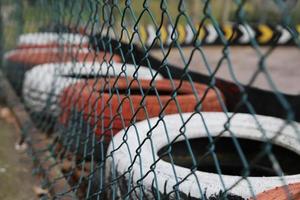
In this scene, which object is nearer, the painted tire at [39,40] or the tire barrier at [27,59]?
the tire barrier at [27,59]

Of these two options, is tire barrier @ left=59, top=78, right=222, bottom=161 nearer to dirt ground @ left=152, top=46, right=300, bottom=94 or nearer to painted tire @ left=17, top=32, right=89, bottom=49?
painted tire @ left=17, top=32, right=89, bottom=49

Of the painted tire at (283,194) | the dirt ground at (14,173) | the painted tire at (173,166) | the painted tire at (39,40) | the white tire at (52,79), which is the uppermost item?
the painted tire at (39,40)

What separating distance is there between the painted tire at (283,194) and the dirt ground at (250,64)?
348cm

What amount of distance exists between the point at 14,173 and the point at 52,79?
0.73 m

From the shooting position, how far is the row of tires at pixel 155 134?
1.68 metres

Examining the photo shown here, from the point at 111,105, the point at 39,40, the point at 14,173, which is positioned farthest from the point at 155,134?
the point at 39,40

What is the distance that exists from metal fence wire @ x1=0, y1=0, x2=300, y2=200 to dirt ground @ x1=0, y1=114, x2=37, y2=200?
75 millimetres

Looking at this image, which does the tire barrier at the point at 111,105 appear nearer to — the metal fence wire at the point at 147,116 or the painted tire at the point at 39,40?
the metal fence wire at the point at 147,116

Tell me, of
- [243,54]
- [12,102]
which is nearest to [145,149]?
[12,102]

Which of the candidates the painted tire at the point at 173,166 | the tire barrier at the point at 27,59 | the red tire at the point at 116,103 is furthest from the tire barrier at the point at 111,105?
the tire barrier at the point at 27,59

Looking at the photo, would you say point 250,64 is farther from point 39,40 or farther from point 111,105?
point 111,105

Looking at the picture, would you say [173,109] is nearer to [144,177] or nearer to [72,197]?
[72,197]

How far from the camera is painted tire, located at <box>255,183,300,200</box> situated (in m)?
1.42

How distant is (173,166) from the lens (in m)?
1.76
